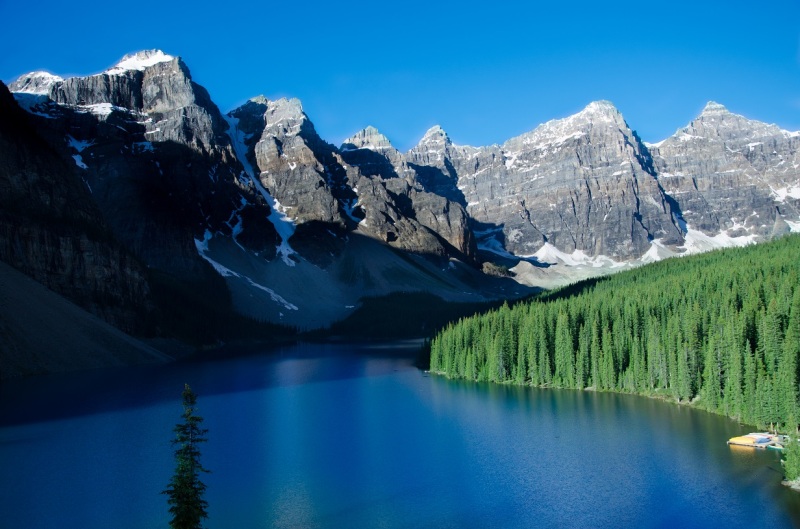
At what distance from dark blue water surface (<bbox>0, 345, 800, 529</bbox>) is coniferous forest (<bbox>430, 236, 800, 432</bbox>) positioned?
360cm

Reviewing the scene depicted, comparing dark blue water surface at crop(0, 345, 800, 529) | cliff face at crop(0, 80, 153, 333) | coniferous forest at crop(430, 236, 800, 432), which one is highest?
cliff face at crop(0, 80, 153, 333)

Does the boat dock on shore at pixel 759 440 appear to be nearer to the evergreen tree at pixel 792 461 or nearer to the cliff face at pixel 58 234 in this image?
the evergreen tree at pixel 792 461

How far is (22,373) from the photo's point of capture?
93125 millimetres

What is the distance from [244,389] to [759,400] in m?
59.6

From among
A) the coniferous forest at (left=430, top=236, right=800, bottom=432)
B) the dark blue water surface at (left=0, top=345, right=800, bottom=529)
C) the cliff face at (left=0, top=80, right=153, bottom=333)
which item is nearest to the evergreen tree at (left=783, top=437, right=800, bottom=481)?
the dark blue water surface at (left=0, top=345, right=800, bottom=529)

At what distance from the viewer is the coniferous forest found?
192ft

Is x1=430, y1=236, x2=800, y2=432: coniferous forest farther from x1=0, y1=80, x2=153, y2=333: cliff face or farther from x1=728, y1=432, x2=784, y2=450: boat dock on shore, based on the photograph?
x1=0, y1=80, x2=153, y2=333: cliff face

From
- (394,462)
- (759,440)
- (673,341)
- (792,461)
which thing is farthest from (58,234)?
(792,461)

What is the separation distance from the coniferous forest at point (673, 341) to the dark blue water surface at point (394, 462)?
3.60 m

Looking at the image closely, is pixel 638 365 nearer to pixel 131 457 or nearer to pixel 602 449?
pixel 602 449

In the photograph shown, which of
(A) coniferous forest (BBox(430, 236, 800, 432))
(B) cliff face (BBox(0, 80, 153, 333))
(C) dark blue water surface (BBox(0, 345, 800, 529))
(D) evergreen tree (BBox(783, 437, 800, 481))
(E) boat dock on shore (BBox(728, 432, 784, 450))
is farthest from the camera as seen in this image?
(B) cliff face (BBox(0, 80, 153, 333))

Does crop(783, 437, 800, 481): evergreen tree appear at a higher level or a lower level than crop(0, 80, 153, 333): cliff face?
lower

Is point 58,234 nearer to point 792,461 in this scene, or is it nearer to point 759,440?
point 759,440

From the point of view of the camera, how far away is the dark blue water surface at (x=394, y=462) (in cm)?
3994
